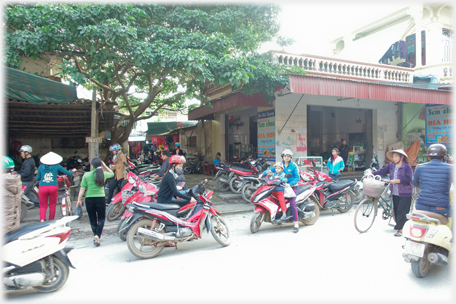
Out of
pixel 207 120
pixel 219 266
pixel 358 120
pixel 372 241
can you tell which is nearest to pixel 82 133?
pixel 207 120

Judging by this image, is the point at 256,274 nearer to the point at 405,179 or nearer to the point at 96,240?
the point at 96,240

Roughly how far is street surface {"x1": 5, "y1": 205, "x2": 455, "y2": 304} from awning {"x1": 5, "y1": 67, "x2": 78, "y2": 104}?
3.18m

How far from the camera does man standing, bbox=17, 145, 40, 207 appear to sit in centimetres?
605

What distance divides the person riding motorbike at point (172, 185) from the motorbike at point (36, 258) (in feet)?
5.31

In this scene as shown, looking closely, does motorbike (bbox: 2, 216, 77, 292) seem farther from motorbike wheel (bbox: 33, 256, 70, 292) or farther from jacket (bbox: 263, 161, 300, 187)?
jacket (bbox: 263, 161, 300, 187)

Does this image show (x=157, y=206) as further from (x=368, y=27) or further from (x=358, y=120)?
(x=368, y=27)

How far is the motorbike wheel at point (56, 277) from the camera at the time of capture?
10.6 ft

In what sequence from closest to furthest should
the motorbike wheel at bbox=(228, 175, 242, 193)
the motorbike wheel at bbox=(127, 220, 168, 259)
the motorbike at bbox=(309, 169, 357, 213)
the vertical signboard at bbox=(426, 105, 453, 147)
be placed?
the motorbike wheel at bbox=(127, 220, 168, 259) < the motorbike at bbox=(309, 169, 357, 213) < the motorbike wheel at bbox=(228, 175, 242, 193) < the vertical signboard at bbox=(426, 105, 453, 147)

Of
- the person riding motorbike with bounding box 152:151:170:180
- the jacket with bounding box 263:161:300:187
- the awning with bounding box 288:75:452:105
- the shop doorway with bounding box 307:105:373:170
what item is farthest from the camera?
the shop doorway with bounding box 307:105:373:170

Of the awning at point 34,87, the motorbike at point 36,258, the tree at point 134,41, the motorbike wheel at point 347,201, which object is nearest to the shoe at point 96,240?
the motorbike at point 36,258

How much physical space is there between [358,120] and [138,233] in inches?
541

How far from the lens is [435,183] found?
3670mm

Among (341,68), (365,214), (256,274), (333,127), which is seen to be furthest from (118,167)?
(333,127)

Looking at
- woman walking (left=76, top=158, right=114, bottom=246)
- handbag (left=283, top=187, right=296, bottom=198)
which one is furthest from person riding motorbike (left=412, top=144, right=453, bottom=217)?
woman walking (left=76, top=158, right=114, bottom=246)
